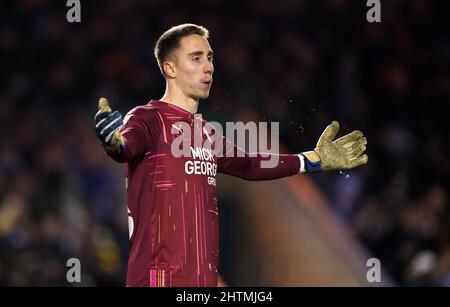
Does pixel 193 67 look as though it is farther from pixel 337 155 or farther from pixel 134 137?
pixel 337 155

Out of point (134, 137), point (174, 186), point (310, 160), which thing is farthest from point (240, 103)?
point (134, 137)

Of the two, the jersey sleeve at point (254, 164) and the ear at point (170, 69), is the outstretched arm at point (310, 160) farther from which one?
the ear at point (170, 69)

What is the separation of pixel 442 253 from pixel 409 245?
0.41 meters

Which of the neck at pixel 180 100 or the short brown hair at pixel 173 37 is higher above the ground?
the short brown hair at pixel 173 37

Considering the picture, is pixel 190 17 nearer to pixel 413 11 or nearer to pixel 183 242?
pixel 413 11

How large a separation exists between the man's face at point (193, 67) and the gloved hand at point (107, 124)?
752 mm

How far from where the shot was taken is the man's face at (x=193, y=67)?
497 cm

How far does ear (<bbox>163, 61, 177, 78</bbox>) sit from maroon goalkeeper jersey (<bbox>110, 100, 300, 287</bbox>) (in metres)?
0.26

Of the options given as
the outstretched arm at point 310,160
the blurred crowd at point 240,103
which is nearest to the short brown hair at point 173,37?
the outstretched arm at point 310,160

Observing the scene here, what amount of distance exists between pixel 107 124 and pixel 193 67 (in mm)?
858

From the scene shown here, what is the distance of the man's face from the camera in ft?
16.3

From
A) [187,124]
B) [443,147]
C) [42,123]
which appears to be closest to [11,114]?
[42,123]

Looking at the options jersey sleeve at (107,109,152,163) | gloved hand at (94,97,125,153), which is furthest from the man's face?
gloved hand at (94,97,125,153)

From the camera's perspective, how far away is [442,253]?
8.67m
